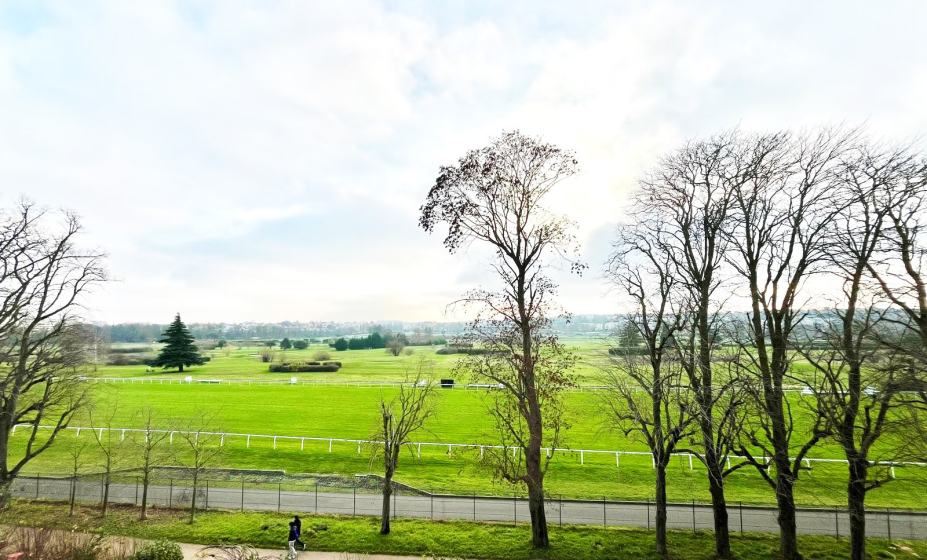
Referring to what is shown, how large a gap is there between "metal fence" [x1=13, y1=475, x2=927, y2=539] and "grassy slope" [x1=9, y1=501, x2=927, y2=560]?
1.10m

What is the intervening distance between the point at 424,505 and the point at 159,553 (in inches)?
457

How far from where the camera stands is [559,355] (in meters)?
15.2

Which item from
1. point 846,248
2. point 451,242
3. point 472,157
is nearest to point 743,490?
point 846,248

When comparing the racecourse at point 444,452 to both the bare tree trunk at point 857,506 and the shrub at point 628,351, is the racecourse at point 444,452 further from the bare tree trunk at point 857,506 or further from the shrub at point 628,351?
the bare tree trunk at point 857,506

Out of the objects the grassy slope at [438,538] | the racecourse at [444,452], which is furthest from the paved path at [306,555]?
the racecourse at [444,452]

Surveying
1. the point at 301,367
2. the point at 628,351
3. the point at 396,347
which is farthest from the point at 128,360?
the point at 628,351

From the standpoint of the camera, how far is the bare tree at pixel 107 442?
830 inches

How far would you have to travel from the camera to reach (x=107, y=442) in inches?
1177

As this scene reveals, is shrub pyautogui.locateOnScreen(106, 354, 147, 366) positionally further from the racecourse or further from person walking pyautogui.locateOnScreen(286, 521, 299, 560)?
person walking pyautogui.locateOnScreen(286, 521, 299, 560)

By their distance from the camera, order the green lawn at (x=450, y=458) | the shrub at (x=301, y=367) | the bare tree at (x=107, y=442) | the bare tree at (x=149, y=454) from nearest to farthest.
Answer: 1. the bare tree at (x=149, y=454)
2. the bare tree at (x=107, y=442)
3. the green lawn at (x=450, y=458)
4. the shrub at (x=301, y=367)

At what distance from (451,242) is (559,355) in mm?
5825

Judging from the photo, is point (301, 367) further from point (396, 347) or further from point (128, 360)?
point (128, 360)

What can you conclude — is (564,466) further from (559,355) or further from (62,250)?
(62,250)

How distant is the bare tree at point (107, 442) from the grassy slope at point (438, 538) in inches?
77.4
